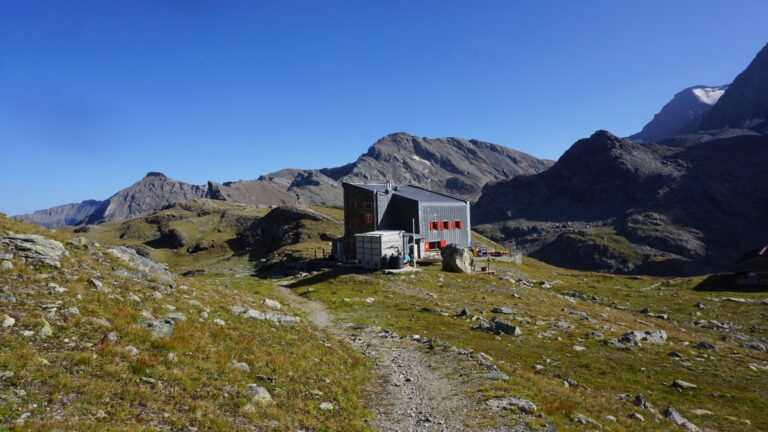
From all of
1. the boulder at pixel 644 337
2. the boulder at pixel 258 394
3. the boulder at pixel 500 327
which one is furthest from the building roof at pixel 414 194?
the boulder at pixel 258 394

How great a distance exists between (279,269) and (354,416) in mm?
59516

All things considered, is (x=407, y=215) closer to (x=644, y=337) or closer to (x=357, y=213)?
(x=357, y=213)

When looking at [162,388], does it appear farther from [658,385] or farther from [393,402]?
[658,385]

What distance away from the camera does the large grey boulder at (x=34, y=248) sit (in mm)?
16203

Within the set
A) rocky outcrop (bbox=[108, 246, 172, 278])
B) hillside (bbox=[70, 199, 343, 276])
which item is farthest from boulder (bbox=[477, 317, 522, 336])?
hillside (bbox=[70, 199, 343, 276])

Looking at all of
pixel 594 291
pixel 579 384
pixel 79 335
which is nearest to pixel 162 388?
pixel 79 335

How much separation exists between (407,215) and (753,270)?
194 ft

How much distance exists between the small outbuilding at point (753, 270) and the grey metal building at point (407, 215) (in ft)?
151

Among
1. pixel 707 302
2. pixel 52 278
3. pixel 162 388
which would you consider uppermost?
pixel 52 278

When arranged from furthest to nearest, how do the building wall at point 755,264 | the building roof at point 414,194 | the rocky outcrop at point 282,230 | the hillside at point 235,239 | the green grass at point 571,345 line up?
the rocky outcrop at point 282,230
the hillside at point 235,239
the building wall at point 755,264
the building roof at point 414,194
the green grass at point 571,345

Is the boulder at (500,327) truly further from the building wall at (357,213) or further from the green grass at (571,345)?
the building wall at (357,213)

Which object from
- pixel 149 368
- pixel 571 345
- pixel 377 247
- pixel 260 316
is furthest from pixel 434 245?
pixel 149 368

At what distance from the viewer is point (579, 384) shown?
59.5 ft

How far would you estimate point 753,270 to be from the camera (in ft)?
232
